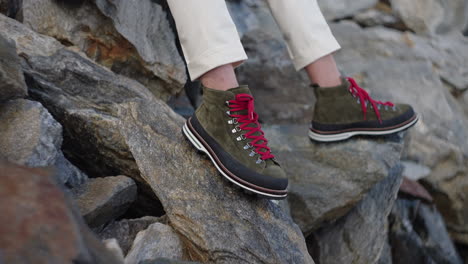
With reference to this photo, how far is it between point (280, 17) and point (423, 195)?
2.28 m

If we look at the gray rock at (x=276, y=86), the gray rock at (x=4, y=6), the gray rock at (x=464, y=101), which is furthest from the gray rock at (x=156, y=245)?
the gray rock at (x=464, y=101)

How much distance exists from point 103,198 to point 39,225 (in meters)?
0.63

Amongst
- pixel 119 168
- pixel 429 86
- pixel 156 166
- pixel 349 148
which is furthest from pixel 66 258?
pixel 429 86

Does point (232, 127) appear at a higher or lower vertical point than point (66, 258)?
lower

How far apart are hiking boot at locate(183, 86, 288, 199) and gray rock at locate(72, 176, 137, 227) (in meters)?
0.35

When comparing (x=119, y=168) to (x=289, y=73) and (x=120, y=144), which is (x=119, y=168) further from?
(x=289, y=73)

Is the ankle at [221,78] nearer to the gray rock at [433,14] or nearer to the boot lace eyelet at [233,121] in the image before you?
the boot lace eyelet at [233,121]

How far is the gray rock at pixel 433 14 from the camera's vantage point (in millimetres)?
5695

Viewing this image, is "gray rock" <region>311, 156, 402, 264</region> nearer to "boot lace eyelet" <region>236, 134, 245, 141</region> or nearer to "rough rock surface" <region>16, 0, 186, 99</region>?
"boot lace eyelet" <region>236, 134, 245, 141</region>

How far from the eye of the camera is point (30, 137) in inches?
60.4

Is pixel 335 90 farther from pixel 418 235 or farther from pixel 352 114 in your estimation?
pixel 418 235

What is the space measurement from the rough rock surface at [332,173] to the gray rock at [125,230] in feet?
3.29

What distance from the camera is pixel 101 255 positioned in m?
1.01

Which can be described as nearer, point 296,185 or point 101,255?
point 101,255
